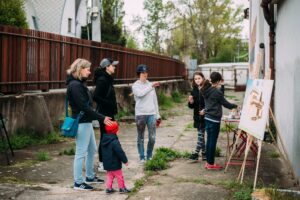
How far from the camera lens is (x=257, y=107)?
7.10 m

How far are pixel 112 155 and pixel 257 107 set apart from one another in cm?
228

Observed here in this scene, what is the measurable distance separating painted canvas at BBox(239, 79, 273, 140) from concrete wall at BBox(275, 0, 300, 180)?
0.66 meters

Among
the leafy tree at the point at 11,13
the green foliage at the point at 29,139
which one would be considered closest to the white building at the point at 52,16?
the leafy tree at the point at 11,13

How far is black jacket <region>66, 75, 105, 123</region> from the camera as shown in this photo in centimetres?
656

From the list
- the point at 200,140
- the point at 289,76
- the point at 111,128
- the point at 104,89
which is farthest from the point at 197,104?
the point at 111,128

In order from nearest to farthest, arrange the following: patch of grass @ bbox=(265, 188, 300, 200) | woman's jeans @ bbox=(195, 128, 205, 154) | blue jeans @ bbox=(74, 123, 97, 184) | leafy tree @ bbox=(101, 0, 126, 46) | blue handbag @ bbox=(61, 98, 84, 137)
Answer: patch of grass @ bbox=(265, 188, 300, 200) → blue handbag @ bbox=(61, 98, 84, 137) → blue jeans @ bbox=(74, 123, 97, 184) → woman's jeans @ bbox=(195, 128, 205, 154) → leafy tree @ bbox=(101, 0, 126, 46)

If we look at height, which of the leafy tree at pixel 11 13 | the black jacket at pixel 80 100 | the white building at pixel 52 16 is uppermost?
the white building at pixel 52 16

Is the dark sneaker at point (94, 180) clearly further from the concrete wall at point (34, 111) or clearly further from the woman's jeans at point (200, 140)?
the concrete wall at point (34, 111)

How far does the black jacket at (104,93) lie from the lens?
760cm

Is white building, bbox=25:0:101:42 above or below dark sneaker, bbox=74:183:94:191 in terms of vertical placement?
above

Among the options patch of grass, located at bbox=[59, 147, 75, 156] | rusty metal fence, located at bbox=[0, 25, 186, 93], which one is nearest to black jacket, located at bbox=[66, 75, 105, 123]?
patch of grass, located at bbox=[59, 147, 75, 156]

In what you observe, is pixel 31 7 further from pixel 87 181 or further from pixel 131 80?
pixel 87 181

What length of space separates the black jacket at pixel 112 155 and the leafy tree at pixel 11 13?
16.4 m

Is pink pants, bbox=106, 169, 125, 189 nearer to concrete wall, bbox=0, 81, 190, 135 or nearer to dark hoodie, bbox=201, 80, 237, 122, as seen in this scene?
dark hoodie, bbox=201, 80, 237, 122
